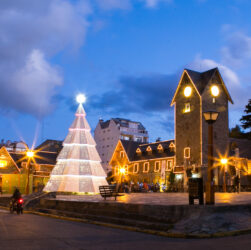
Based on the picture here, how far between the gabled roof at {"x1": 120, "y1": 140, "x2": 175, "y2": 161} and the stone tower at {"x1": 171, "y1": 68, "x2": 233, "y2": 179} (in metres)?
9.47

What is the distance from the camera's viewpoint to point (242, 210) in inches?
526

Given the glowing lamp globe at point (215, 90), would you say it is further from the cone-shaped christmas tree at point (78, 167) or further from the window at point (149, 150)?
the cone-shaped christmas tree at point (78, 167)

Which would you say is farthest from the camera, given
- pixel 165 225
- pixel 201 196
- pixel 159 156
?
pixel 159 156

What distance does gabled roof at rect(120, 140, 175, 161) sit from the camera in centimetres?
5899

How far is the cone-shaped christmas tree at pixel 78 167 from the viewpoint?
3195 centimetres

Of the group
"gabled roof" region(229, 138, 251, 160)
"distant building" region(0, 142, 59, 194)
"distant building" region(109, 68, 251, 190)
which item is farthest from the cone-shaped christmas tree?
"distant building" region(0, 142, 59, 194)

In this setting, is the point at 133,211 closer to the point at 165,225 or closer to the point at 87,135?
the point at 165,225

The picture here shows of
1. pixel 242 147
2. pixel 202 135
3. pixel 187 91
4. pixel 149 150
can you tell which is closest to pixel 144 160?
pixel 149 150

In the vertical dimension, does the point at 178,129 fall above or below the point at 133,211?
above

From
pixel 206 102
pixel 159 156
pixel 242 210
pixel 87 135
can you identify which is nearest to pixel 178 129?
pixel 206 102

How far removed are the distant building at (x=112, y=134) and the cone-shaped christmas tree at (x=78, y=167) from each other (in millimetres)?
57346

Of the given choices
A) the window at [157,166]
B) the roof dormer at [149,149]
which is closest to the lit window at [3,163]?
the roof dormer at [149,149]

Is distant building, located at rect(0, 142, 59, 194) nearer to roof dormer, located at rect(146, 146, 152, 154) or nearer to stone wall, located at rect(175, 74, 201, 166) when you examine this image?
roof dormer, located at rect(146, 146, 152, 154)

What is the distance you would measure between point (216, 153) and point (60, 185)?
22.8m
